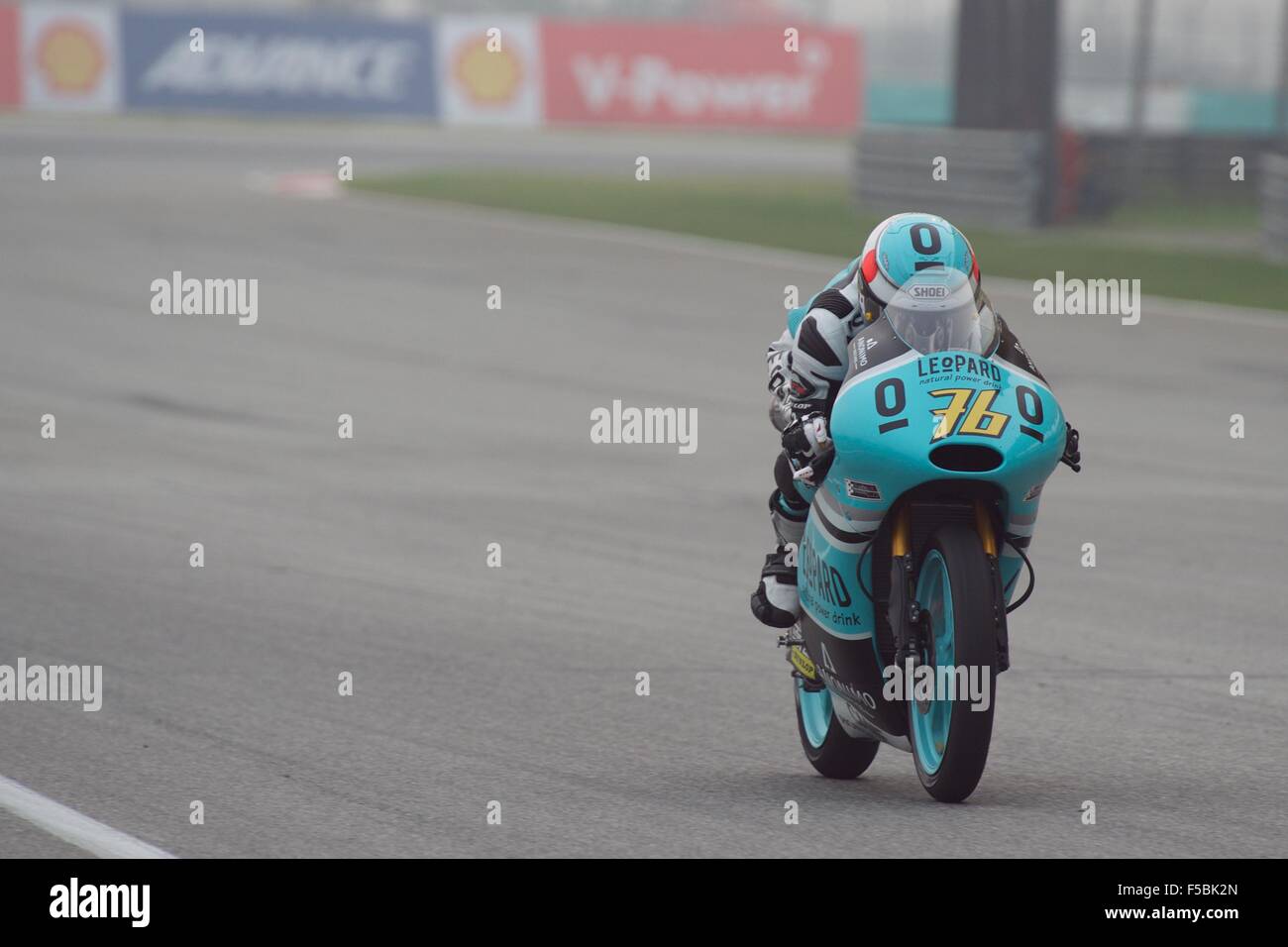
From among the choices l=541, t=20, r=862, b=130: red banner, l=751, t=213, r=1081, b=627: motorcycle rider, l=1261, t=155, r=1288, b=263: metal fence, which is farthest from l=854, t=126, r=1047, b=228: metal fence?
l=751, t=213, r=1081, b=627: motorcycle rider

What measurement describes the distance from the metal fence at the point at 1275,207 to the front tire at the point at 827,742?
16.0 meters

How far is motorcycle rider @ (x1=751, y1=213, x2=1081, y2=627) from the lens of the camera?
224 inches

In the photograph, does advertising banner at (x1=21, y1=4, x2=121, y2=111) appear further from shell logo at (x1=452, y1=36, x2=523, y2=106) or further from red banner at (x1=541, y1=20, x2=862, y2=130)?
red banner at (x1=541, y1=20, x2=862, y2=130)

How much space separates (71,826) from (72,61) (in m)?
37.3

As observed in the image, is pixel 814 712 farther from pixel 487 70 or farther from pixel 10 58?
pixel 487 70

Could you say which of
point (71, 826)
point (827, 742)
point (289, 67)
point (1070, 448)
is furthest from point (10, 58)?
point (1070, 448)

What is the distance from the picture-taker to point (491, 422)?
14000 mm

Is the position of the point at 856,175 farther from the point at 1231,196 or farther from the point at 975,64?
the point at 1231,196

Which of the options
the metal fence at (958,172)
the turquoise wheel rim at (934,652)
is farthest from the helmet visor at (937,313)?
the metal fence at (958,172)

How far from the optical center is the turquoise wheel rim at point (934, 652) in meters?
5.37

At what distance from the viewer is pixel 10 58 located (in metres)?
40.2

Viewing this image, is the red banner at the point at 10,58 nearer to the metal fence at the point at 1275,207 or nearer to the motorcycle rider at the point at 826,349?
the metal fence at the point at 1275,207

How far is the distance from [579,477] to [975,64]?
1648 centimetres
